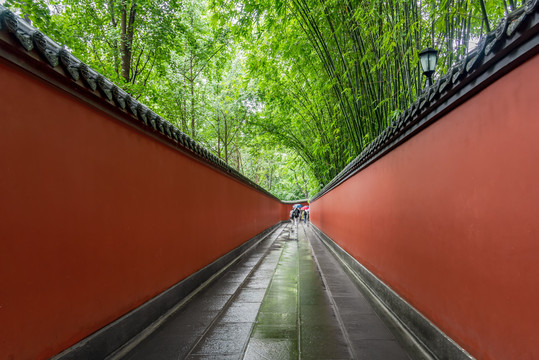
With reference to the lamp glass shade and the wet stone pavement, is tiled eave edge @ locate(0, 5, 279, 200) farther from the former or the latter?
the lamp glass shade

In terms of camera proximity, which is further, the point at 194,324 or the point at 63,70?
the point at 194,324

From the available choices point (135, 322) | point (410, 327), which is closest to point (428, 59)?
point (410, 327)

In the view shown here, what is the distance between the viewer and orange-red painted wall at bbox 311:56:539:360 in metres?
1.43

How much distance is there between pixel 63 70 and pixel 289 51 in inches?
232

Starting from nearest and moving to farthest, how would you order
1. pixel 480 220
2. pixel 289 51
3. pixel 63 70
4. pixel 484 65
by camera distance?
1. pixel 484 65
2. pixel 480 220
3. pixel 63 70
4. pixel 289 51

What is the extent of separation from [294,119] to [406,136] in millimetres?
8893

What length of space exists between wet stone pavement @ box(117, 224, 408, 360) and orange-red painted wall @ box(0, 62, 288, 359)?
530 mm

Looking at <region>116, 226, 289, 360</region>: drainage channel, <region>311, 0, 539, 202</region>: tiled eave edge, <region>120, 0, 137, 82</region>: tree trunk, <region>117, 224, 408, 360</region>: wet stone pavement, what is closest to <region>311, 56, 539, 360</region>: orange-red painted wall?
<region>311, 0, 539, 202</region>: tiled eave edge

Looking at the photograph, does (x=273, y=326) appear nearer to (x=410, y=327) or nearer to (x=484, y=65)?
(x=410, y=327)

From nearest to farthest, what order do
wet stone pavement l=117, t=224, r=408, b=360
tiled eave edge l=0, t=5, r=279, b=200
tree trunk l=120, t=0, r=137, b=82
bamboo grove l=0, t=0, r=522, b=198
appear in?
tiled eave edge l=0, t=5, r=279, b=200
wet stone pavement l=117, t=224, r=408, b=360
bamboo grove l=0, t=0, r=522, b=198
tree trunk l=120, t=0, r=137, b=82

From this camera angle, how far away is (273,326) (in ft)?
10.2

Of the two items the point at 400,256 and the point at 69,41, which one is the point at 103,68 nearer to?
the point at 69,41

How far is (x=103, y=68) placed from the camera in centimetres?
785

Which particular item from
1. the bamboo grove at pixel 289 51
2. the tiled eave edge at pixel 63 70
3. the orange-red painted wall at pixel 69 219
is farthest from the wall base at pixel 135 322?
the bamboo grove at pixel 289 51
